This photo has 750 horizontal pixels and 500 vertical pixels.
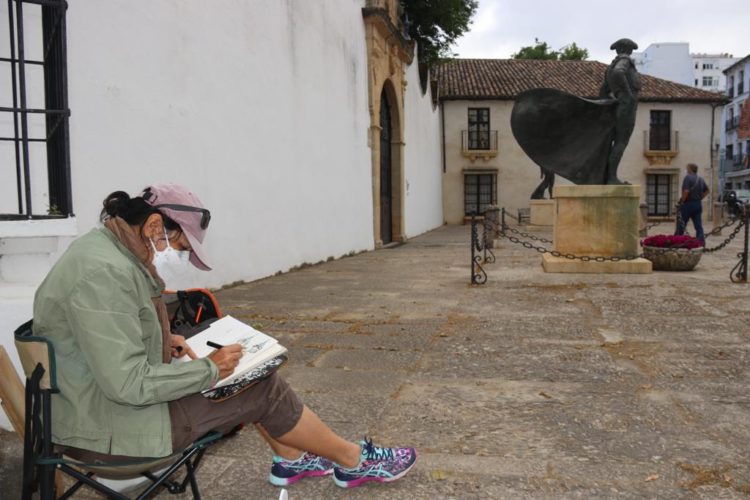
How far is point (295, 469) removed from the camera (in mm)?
2400

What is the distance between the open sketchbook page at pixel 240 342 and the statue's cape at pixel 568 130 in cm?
780

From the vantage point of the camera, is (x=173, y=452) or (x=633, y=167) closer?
(x=173, y=452)

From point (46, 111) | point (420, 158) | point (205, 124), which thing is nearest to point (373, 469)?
point (46, 111)

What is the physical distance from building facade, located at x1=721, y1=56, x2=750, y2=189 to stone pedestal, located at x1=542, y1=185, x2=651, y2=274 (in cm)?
4777

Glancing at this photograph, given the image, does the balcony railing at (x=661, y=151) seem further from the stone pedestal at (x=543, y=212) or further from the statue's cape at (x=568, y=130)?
the statue's cape at (x=568, y=130)

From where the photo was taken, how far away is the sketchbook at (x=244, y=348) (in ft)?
6.32

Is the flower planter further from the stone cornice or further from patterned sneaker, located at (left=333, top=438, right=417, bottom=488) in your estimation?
the stone cornice

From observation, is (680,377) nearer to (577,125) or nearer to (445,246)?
(577,125)

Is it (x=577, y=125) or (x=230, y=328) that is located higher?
(x=577, y=125)

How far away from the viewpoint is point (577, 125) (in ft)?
30.3

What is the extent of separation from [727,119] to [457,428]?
62.9m

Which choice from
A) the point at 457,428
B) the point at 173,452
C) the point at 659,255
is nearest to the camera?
the point at 173,452

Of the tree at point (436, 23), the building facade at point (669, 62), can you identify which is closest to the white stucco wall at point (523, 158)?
the tree at point (436, 23)

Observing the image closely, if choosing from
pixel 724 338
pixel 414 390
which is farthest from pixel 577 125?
pixel 414 390
